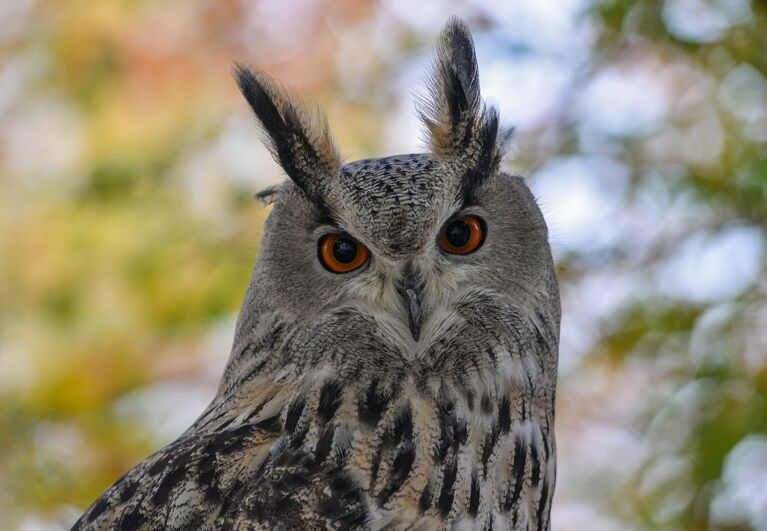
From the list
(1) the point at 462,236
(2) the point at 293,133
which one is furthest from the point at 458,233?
(2) the point at 293,133

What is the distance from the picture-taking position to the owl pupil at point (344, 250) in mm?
2578

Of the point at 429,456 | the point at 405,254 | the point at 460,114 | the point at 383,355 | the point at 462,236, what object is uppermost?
the point at 460,114

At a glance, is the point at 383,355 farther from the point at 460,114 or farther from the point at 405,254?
the point at 460,114

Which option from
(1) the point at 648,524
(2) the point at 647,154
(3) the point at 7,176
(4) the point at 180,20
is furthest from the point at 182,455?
(3) the point at 7,176

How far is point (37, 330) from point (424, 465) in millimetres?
3435

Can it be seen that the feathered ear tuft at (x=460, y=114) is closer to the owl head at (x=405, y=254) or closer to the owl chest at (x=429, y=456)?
the owl head at (x=405, y=254)

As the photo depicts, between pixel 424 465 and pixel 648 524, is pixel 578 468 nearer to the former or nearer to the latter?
pixel 648 524

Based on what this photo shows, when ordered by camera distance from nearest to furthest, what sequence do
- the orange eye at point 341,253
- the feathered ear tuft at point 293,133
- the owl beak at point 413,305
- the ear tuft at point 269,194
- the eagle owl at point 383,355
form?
the eagle owl at point 383,355
the owl beak at point 413,305
the orange eye at point 341,253
the feathered ear tuft at point 293,133
the ear tuft at point 269,194

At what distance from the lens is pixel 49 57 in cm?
599

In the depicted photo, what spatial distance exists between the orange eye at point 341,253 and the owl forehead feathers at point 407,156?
82 millimetres

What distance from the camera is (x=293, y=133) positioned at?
2770 mm

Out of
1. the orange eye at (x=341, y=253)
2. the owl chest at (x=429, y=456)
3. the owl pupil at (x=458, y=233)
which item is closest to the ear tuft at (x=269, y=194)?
the orange eye at (x=341, y=253)

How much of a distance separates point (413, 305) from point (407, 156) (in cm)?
45

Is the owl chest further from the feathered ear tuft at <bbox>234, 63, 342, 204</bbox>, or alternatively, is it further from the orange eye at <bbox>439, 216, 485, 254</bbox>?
the feathered ear tuft at <bbox>234, 63, 342, 204</bbox>
